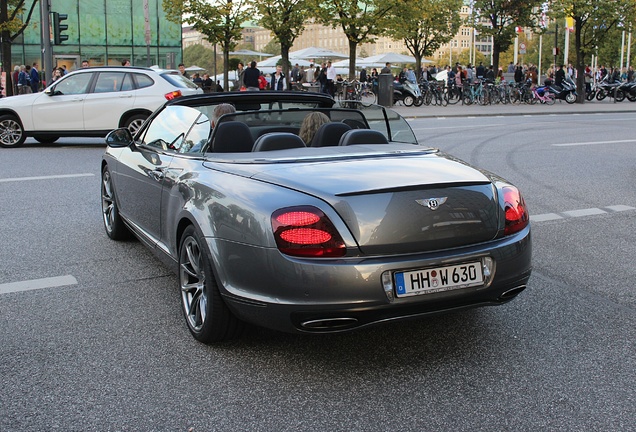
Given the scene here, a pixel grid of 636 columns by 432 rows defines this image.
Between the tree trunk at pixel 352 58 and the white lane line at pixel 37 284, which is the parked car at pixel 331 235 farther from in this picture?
the tree trunk at pixel 352 58

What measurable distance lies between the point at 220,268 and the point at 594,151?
1216 cm

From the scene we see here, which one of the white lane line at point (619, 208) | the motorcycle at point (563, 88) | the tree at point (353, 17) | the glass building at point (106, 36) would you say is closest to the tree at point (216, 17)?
the tree at point (353, 17)

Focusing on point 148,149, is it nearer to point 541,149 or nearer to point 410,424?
point 410,424

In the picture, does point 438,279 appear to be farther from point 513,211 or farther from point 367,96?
point 367,96

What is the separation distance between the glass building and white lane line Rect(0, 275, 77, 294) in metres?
47.6

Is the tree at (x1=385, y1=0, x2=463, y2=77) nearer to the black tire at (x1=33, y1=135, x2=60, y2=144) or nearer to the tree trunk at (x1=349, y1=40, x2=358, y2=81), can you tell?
the tree trunk at (x1=349, y1=40, x2=358, y2=81)

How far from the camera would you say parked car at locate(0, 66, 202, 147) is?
15.6m

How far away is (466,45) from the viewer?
609 feet

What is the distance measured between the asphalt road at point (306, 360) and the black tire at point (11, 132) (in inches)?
397

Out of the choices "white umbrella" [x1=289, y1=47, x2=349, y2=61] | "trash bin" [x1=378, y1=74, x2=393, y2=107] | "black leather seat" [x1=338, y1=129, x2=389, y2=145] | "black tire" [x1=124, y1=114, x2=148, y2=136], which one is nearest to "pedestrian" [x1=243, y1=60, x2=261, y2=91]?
"trash bin" [x1=378, y1=74, x2=393, y2=107]

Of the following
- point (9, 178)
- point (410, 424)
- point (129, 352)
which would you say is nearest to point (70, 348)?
point (129, 352)

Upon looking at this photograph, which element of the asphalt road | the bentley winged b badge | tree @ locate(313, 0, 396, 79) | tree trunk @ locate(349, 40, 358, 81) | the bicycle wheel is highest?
tree @ locate(313, 0, 396, 79)

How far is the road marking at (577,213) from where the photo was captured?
7973mm

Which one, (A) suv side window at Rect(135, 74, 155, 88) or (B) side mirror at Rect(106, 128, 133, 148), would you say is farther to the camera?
(A) suv side window at Rect(135, 74, 155, 88)
